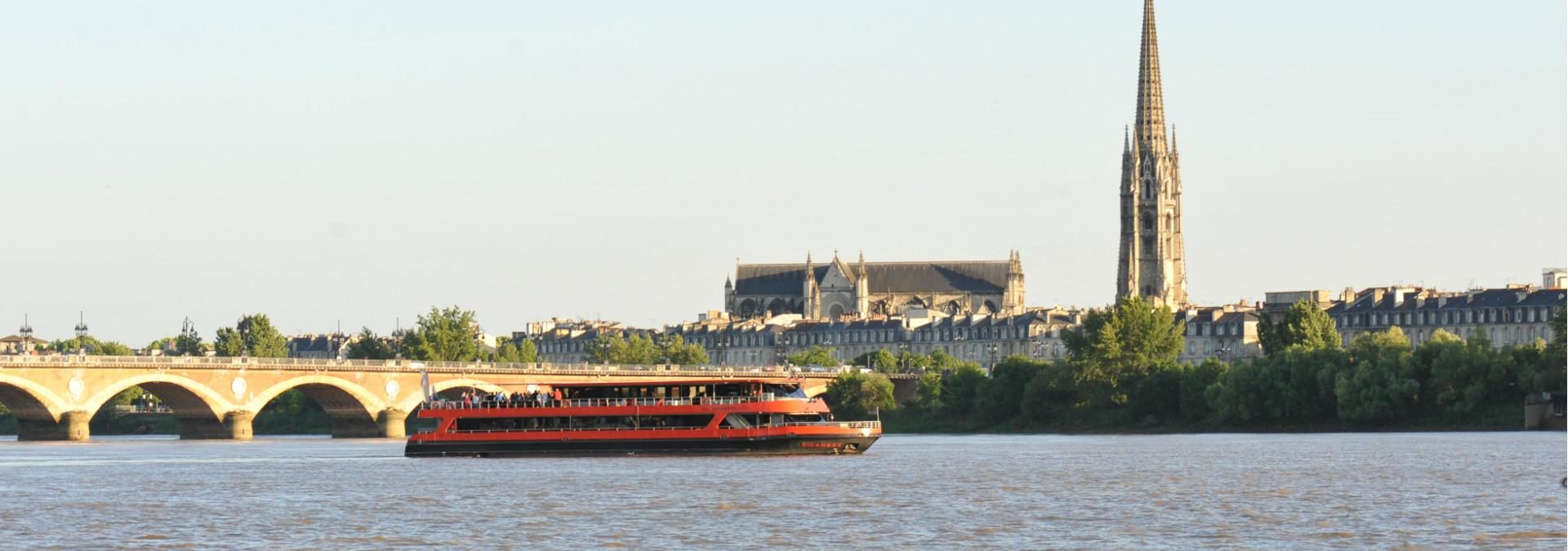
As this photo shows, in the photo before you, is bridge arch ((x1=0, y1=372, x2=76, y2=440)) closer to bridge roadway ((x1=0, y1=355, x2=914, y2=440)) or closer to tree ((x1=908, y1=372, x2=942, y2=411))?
bridge roadway ((x1=0, y1=355, x2=914, y2=440))

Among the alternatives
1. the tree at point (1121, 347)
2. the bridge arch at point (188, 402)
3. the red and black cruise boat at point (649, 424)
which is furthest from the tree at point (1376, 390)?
the bridge arch at point (188, 402)

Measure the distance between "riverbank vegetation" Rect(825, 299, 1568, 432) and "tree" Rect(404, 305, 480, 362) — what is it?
32.0m

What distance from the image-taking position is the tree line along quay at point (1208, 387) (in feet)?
438

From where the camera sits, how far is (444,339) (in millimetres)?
193375

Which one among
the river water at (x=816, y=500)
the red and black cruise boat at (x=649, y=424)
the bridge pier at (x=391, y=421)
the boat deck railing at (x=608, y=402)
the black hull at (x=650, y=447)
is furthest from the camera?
the bridge pier at (x=391, y=421)

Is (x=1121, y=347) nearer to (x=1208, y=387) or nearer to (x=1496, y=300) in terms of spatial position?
(x=1208, y=387)

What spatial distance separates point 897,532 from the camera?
192 ft

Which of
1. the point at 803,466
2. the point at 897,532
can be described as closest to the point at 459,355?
the point at 803,466

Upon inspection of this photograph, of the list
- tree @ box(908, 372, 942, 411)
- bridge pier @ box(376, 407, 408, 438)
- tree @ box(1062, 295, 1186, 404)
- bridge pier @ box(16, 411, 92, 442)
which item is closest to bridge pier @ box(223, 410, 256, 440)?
bridge pier @ box(16, 411, 92, 442)

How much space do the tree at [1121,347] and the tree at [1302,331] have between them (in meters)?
9.05

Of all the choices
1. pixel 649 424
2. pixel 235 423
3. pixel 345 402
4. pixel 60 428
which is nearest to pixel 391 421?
pixel 345 402

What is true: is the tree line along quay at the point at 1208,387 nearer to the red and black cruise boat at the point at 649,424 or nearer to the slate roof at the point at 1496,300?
the slate roof at the point at 1496,300

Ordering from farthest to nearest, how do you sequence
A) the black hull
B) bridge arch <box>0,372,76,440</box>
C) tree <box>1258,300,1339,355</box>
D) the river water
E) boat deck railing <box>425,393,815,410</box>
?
tree <box>1258,300,1339,355</box>, bridge arch <box>0,372,76,440</box>, boat deck railing <box>425,393,815,410</box>, the black hull, the river water

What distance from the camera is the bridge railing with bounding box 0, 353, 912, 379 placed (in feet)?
443
